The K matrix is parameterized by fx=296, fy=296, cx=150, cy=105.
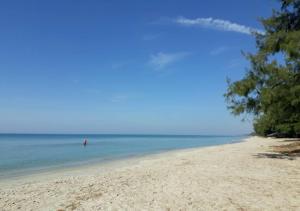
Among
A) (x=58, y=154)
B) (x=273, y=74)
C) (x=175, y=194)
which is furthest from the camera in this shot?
(x=58, y=154)

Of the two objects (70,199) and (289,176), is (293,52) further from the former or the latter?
(70,199)

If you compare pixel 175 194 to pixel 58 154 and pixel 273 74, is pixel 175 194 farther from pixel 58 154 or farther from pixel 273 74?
pixel 58 154

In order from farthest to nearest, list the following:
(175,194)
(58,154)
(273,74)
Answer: (58,154) < (273,74) < (175,194)

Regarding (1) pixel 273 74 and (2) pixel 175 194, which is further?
(1) pixel 273 74

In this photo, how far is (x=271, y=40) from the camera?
1667 cm

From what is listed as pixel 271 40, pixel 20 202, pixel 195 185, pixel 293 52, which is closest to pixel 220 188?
pixel 195 185

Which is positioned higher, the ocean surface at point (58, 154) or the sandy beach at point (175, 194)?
the sandy beach at point (175, 194)

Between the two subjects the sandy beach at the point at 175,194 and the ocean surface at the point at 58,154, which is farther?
the ocean surface at the point at 58,154

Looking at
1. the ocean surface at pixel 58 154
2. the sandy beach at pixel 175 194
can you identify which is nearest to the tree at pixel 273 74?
the sandy beach at pixel 175 194

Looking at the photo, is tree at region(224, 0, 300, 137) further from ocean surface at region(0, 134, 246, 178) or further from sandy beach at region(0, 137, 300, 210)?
ocean surface at region(0, 134, 246, 178)

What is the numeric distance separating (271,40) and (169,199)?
1233cm

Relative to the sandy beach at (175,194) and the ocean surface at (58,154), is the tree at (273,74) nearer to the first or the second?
the sandy beach at (175,194)

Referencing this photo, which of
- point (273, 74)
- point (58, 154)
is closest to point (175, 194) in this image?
point (273, 74)

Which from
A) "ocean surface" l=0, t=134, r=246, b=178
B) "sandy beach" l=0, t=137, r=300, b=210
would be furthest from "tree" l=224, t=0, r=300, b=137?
"ocean surface" l=0, t=134, r=246, b=178
